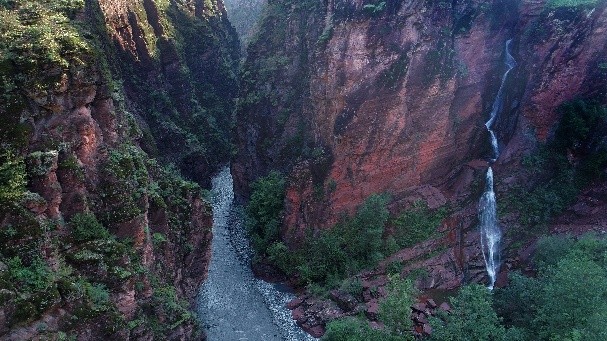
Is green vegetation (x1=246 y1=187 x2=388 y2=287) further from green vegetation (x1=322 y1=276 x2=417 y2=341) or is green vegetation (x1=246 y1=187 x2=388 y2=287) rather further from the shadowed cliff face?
the shadowed cliff face

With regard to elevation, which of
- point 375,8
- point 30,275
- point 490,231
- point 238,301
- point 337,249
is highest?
point 375,8

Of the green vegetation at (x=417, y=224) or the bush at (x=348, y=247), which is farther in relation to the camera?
the green vegetation at (x=417, y=224)

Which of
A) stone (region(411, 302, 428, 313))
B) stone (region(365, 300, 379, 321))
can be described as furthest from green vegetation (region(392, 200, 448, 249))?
stone (region(365, 300, 379, 321))

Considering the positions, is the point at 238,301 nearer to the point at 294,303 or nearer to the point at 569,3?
the point at 294,303

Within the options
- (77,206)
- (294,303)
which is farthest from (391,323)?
(77,206)

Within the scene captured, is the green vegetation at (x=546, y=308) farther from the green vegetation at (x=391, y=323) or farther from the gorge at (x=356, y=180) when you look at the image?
the green vegetation at (x=391, y=323)

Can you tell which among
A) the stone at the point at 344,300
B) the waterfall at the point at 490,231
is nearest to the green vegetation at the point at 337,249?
the stone at the point at 344,300
